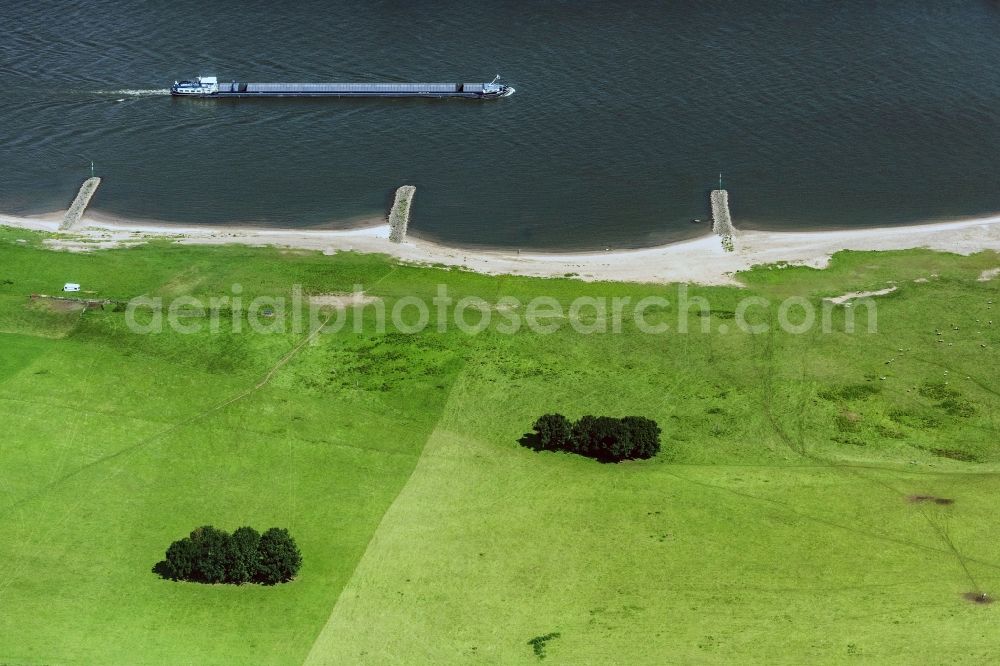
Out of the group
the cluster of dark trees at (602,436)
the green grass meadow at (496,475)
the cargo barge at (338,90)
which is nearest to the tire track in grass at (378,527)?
the green grass meadow at (496,475)

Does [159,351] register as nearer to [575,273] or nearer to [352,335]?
[352,335]

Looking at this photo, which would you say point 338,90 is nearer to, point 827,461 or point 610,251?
point 610,251

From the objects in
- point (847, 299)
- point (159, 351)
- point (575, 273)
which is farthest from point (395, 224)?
point (847, 299)

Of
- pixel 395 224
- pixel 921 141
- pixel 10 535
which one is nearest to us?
pixel 10 535

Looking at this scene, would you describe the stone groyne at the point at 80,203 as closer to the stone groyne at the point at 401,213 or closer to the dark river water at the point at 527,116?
the dark river water at the point at 527,116

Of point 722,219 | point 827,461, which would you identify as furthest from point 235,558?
point 722,219

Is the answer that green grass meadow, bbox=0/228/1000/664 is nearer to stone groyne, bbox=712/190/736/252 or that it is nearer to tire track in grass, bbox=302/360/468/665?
tire track in grass, bbox=302/360/468/665
